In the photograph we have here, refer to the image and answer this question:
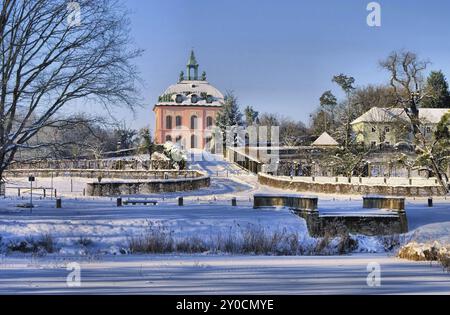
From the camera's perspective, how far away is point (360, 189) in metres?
43.0

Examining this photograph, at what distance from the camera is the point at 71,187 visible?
48.8 metres

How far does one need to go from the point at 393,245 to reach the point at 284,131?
228ft

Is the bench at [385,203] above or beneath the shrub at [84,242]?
above

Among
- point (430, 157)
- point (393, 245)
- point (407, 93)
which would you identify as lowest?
point (393, 245)

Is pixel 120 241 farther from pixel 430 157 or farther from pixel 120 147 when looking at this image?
pixel 120 147

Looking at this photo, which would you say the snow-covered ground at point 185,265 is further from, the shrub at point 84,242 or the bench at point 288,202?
the bench at point 288,202

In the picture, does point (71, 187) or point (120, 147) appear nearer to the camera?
point (71, 187)

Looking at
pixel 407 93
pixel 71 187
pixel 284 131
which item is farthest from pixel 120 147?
pixel 407 93

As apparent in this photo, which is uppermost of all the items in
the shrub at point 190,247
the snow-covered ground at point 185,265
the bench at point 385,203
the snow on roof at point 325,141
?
the snow on roof at point 325,141

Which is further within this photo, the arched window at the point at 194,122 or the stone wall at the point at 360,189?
the arched window at the point at 194,122

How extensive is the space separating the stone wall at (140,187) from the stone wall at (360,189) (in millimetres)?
7571

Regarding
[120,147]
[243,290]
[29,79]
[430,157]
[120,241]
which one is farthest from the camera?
[120,147]

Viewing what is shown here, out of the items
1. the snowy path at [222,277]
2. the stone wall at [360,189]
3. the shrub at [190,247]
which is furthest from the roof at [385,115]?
the snowy path at [222,277]

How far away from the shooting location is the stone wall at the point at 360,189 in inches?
1636
